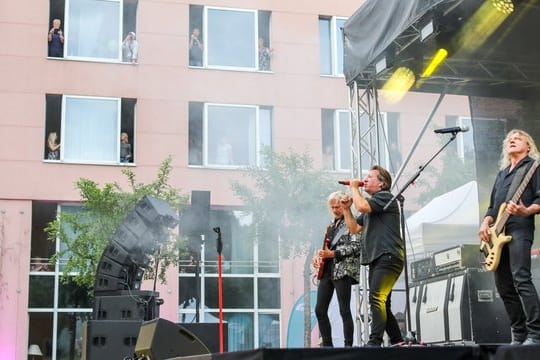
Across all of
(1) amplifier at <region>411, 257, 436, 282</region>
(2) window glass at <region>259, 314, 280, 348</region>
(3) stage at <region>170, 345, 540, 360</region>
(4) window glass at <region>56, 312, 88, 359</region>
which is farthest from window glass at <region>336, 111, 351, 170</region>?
(3) stage at <region>170, 345, 540, 360</region>

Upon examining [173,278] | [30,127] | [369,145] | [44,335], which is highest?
→ [30,127]

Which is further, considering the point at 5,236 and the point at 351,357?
the point at 5,236

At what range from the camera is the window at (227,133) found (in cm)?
1716

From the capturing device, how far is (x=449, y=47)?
7.48 m

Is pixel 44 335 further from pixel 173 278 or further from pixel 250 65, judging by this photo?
pixel 250 65

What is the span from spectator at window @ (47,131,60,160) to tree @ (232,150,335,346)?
13.9ft

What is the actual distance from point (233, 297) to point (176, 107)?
437 cm

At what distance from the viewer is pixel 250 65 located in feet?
58.0

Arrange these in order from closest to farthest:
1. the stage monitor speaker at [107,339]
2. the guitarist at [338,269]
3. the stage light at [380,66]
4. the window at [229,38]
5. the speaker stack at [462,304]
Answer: the guitarist at [338,269] < the speaker stack at [462,304] < the stage monitor speaker at [107,339] < the stage light at [380,66] < the window at [229,38]

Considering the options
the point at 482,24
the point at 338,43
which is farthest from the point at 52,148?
the point at 482,24

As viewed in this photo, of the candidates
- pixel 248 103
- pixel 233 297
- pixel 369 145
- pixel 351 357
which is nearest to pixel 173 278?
pixel 233 297

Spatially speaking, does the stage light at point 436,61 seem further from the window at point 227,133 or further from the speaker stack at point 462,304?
the window at point 227,133

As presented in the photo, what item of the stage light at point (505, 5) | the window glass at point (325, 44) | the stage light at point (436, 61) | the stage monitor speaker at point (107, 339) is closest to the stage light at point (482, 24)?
the stage light at point (505, 5)

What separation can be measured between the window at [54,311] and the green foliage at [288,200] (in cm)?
428
